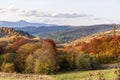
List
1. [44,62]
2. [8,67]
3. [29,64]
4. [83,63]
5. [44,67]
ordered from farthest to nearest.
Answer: [83,63] < [29,64] < [8,67] < [44,62] < [44,67]

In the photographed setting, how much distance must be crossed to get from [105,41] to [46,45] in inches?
1889

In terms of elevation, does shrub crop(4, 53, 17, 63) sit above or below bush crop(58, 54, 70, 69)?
above

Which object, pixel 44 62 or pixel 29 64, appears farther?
pixel 29 64

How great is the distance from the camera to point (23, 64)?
301ft

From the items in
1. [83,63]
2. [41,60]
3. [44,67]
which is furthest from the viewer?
[83,63]

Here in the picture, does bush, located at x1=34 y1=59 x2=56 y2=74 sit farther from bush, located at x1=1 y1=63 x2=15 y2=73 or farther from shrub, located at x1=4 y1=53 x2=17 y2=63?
shrub, located at x1=4 y1=53 x2=17 y2=63

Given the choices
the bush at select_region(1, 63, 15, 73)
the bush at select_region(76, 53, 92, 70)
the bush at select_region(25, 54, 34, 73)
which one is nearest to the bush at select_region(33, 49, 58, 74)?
the bush at select_region(25, 54, 34, 73)

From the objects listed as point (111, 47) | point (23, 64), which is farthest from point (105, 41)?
point (23, 64)

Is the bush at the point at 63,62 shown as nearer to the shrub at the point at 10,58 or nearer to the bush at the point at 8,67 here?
the shrub at the point at 10,58

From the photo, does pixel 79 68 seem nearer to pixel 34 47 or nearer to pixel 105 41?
pixel 34 47

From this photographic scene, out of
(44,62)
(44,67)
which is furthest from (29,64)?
(44,67)

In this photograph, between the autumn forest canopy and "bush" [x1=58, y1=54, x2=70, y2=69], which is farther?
"bush" [x1=58, y1=54, x2=70, y2=69]

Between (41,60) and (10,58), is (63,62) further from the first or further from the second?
(10,58)

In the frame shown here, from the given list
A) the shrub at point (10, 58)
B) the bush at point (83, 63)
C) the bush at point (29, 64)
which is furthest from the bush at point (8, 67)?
the bush at point (83, 63)
